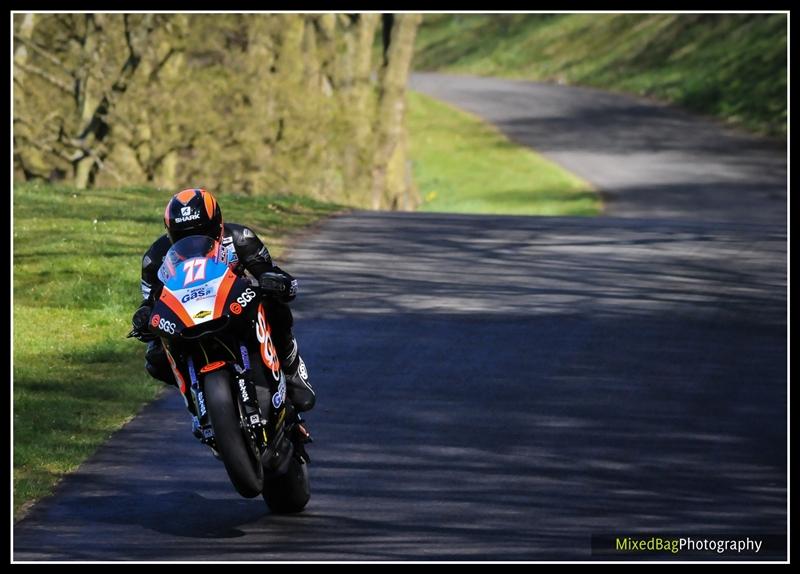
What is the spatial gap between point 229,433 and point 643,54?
54.4 m

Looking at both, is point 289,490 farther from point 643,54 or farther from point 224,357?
point 643,54

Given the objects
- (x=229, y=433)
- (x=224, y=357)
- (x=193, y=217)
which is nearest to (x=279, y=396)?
(x=224, y=357)

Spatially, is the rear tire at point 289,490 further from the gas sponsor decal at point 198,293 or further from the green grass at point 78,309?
the green grass at point 78,309

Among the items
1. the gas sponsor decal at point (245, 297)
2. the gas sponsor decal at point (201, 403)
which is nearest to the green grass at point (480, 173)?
the gas sponsor decal at point (245, 297)

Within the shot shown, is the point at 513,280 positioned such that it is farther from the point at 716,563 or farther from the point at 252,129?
the point at 252,129

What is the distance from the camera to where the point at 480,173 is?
44875 mm

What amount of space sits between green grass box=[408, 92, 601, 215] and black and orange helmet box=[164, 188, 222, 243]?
95.3ft

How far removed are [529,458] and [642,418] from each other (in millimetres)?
1535

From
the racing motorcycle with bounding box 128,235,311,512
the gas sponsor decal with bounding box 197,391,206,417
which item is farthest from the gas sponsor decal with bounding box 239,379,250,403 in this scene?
the gas sponsor decal with bounding box 197,391,206,417

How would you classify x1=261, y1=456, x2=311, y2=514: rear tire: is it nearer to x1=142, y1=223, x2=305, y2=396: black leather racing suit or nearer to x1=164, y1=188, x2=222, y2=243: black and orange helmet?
x1=142, y1=223, x2=305, y2=396: black leather racing suit

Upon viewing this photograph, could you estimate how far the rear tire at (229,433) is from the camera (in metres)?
8.03

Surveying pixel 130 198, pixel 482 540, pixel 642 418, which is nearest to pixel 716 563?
pixel 482 540
